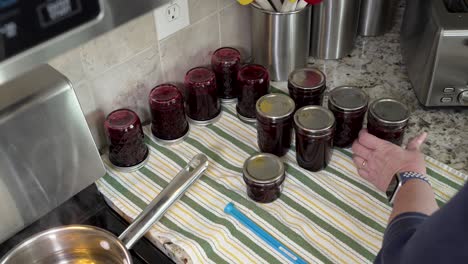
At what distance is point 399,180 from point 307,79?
285mm

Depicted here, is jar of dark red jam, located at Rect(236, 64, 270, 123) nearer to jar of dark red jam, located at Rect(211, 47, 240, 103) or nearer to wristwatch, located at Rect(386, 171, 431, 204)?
jar of dark red jam, located at Rect(211, 47, 240, 103)

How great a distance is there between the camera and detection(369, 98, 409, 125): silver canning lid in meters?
0.89

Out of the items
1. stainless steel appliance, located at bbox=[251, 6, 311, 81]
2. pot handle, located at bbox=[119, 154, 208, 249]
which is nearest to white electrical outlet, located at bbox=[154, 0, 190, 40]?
stainless steel appliance, located at bbox=[251, 6, 311, 81]

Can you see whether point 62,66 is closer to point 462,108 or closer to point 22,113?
point 22,113

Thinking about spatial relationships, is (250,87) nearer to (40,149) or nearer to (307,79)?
(307,79)

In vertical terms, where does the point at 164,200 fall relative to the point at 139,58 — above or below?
below

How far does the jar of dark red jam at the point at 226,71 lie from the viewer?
1035 mm

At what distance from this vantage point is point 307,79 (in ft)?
3.22

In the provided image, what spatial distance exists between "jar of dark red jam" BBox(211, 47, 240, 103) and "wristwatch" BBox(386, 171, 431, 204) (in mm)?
374

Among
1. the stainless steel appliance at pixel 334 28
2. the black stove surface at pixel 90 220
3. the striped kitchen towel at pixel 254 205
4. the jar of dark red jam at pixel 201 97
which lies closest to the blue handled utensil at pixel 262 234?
the striped kitchen towel at pixel 254 205

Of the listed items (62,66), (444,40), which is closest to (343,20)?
(444,40)

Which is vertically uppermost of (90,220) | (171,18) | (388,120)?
(171,18)

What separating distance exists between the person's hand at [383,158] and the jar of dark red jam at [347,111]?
0.07ft

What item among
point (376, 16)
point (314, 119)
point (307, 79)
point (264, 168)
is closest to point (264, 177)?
point (264, 168)
